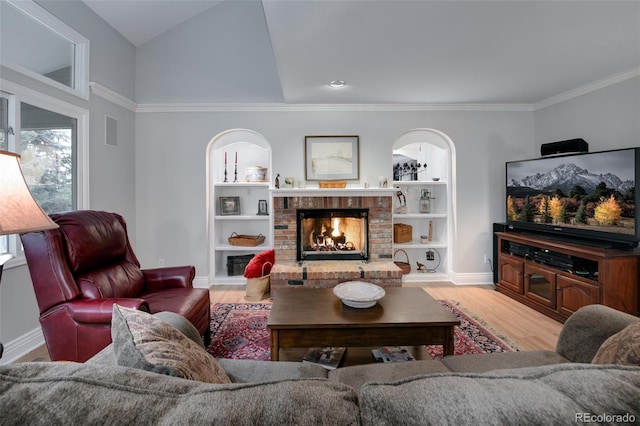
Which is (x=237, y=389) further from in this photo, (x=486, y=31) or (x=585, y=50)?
(x=585, y=50)

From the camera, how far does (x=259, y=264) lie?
3.67m

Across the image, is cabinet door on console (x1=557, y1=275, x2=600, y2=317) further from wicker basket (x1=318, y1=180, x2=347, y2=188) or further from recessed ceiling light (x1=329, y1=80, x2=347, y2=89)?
recessed ceiling light (x1=329, y1=80, x2=347, y2=89)

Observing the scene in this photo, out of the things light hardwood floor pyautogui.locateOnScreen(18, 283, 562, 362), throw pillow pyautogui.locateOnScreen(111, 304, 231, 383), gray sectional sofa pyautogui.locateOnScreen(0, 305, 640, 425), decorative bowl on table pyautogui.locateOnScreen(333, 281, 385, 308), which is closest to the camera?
gray sectional sofa pyautogui.locateOnScreen(0, 305, 640, 425)

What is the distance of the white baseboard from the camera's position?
2.31 m

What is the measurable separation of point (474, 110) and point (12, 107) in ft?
Answer: 16.1

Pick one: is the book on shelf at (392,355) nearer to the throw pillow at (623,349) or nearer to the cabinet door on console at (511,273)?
the throw pillow at (623,349)

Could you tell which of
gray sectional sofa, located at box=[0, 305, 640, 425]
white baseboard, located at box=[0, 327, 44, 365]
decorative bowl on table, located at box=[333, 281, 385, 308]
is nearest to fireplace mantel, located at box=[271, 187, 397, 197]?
decorative bowl on table, located at box=[333, 281, 385, 308]

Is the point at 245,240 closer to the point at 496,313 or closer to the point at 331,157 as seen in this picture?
the point at 331,157

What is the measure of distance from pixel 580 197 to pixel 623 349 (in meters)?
2.81

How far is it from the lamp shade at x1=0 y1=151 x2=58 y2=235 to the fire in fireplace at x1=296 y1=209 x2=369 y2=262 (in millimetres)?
2936

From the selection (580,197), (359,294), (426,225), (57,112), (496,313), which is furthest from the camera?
(426,225)

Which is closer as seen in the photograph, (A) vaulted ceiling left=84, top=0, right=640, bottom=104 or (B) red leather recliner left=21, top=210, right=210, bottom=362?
(B) red leather recliner left=21, top=210, right=210, bottom=362

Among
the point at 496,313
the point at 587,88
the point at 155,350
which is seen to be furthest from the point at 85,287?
the point at 587,88

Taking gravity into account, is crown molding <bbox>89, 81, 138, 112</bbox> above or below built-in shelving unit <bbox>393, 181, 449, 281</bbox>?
above
